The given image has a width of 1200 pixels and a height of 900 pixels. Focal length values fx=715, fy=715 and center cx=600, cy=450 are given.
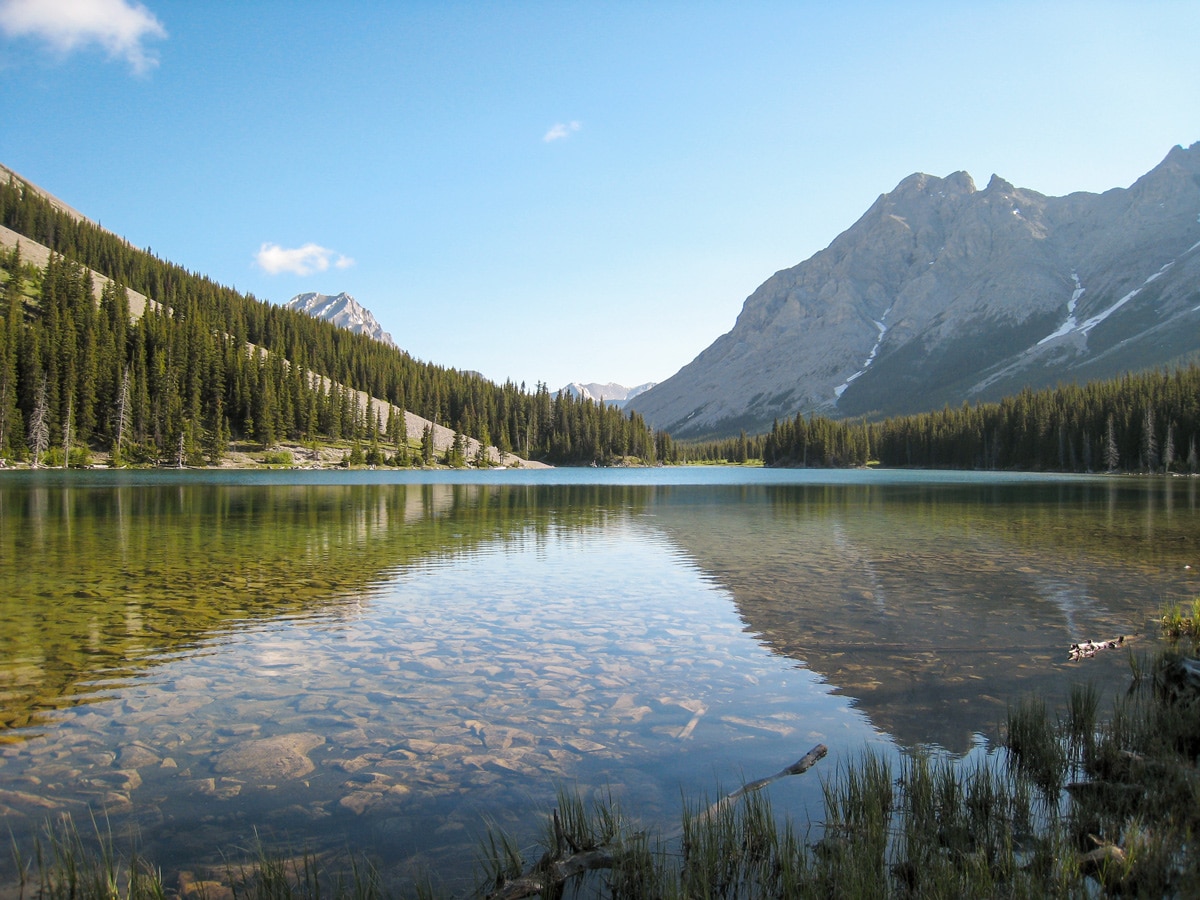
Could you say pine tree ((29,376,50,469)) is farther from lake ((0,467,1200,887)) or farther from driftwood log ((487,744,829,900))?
driftwood log ((487,744,829,900))

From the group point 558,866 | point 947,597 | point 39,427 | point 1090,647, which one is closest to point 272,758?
point 558,866

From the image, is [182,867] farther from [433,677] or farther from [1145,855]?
[1145,855]

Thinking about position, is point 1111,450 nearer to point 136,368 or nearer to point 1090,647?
point 1090,647

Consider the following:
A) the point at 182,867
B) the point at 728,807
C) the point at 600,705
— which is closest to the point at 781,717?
the point at 600,705

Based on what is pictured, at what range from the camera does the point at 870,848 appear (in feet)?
21.2

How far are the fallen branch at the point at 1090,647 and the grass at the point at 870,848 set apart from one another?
5474 mm

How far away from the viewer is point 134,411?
413ft

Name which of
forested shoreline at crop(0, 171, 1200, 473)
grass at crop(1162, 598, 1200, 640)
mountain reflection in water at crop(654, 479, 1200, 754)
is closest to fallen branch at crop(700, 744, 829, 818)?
mountain reflection in water at crop(654, 479, 1200, 754)

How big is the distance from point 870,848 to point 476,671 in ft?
27.8

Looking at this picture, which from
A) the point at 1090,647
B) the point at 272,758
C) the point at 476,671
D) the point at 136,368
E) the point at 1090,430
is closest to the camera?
the point at 272,758

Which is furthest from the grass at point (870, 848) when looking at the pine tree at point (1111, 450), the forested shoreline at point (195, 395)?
the pine tree at point (1111, 450)

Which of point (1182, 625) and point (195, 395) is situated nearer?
point (1182, 625)

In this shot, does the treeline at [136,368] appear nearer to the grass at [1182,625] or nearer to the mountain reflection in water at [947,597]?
the mountain reflection in water at [947,597]

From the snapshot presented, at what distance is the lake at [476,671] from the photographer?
8109 mm
